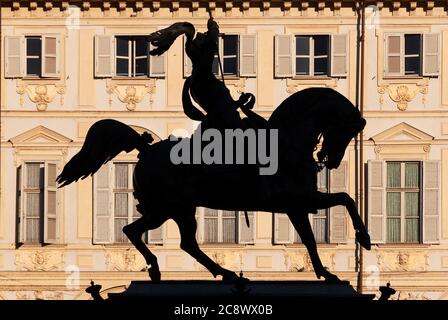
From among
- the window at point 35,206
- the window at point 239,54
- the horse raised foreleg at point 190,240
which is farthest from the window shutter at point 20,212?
the horse raised foreleg at point 190,240

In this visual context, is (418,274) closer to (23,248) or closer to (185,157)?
(23,248)

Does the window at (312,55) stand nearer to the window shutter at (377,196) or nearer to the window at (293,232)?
the window shutter at (377,196)

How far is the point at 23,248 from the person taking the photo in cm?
5534

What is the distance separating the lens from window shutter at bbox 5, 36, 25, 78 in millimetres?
55406

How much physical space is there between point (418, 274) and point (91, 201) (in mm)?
7679

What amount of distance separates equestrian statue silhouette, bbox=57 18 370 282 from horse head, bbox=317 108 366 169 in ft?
0.04

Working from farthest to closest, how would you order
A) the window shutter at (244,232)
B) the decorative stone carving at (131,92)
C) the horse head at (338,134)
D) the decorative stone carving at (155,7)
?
the decorative stone carving at (131,92) → the decorative stone carving at (155,7) → the window shutter at (244,232) → the horse head at (338,134)

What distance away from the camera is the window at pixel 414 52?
181 feet

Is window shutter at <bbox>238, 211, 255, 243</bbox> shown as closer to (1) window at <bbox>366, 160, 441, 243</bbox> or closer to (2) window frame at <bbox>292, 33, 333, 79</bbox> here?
(1) window at <bbox>366, 160, 441, 243</bbox>

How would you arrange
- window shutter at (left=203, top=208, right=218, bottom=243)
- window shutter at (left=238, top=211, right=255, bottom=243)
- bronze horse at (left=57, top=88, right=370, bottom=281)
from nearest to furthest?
bronze horse at (left=57, top=88, right=370, bottom=281) < window shutter at (left=203, top=208, right=218, bottom=243) < window shutter at (left=238, top=211, right=255, bottom=243)

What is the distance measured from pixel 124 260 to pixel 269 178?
23.0m

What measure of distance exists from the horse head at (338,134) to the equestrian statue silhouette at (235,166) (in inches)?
0.5

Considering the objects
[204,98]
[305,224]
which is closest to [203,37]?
[204,98]

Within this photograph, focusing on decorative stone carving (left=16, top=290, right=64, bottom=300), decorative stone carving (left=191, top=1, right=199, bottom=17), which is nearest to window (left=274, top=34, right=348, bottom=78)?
decorative stone carving (left=191, top=1, right=199, bottom=17)
